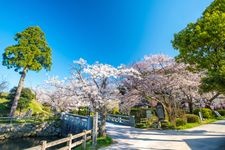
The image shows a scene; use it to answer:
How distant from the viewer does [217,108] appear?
45.7m

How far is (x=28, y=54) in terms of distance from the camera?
32.7 metres

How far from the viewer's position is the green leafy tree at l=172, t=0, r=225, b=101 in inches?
493

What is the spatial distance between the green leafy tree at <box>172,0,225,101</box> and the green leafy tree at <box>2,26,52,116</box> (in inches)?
922

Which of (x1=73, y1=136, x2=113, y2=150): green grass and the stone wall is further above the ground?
the stone wall

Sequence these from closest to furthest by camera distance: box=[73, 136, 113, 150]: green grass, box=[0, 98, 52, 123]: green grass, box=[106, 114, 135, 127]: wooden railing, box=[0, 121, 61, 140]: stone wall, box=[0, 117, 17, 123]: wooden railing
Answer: box=[73, 136, 113, 150]: green grass, box=[0, 121, 61, 140]: stone wall, box=[106, 114, 135, 127]: wooden railing, box=[0, 117, 17, 123]: wooden railing, box=[0, 98, 52, 123]: green grass

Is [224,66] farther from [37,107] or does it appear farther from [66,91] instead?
[37,107]

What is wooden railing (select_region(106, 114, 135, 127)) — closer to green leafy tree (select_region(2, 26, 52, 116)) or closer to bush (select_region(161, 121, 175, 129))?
bush (select_region(161, 121, 175, 129))

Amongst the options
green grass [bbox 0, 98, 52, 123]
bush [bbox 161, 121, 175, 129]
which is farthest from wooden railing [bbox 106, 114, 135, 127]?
green grass [bbox 0, 98, 52, 123]

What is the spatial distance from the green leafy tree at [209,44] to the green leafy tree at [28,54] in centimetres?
2341

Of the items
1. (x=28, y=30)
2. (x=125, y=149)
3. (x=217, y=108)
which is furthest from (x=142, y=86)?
(x=217, y=108)

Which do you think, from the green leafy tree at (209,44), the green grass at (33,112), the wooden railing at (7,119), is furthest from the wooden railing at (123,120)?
the green leafy tree at (209,44)

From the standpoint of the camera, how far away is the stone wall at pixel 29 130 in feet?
89.7

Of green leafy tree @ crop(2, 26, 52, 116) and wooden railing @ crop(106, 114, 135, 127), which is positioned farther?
green leafy tree @ crop(2, 26, 52, 116)

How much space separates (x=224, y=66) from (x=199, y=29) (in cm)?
241
